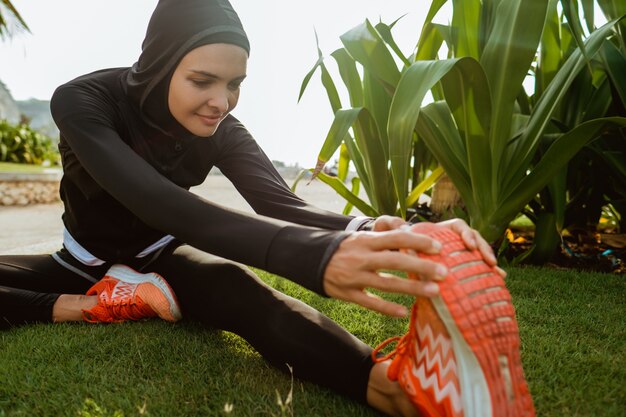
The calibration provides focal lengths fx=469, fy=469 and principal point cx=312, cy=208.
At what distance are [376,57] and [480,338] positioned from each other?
1.39 metres

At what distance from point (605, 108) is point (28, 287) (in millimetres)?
2171

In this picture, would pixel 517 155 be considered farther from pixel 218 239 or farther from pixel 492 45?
pixel 218 239

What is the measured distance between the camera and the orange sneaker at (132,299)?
50.1 inches

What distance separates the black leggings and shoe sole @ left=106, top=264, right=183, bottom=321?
0.03 m

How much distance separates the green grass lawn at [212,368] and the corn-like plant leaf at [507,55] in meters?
0.63

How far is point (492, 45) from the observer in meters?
1.65

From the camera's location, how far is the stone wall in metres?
6.39

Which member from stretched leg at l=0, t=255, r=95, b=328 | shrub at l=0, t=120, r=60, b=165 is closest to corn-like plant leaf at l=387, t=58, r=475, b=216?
stretched leg at l=0, t=255, r=95, b=328

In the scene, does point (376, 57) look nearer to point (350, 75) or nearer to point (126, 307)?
point (350, 75)

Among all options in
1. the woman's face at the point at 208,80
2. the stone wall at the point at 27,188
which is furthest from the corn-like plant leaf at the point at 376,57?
the stone wall at the point at 27,188

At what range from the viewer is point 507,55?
5.30 feet

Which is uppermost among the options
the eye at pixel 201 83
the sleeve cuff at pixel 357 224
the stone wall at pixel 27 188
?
the eye at pixel 201 83

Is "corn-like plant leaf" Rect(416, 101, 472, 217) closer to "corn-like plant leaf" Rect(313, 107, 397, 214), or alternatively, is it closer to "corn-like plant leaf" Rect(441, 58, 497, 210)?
"corn-like plant leaf" Rect(441, 58, 497, 210)

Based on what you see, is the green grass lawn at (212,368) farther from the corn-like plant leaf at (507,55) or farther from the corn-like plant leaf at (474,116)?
the corn-like plant leaf at (507,55)
